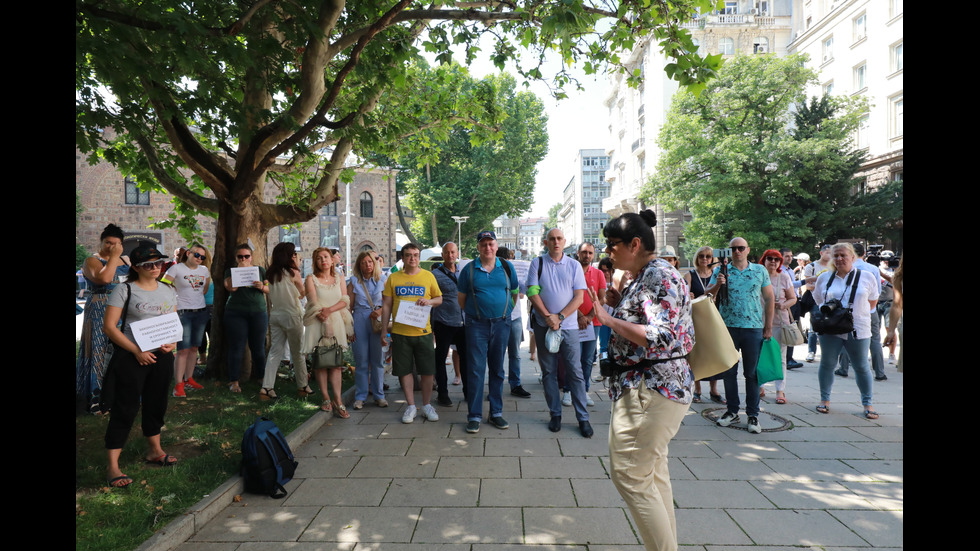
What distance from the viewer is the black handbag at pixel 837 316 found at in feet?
19.5

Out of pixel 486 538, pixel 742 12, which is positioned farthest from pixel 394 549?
pixel 742 12

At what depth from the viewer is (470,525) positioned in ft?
11.6

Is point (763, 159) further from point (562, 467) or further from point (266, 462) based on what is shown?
point (266, 462)

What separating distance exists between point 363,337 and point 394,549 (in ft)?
12.6

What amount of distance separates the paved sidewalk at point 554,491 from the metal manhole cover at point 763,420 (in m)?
0.04

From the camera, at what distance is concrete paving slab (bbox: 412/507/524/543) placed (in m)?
3.35

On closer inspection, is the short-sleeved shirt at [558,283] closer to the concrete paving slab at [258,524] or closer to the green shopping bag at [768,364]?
the green shopping bag at [768,364]

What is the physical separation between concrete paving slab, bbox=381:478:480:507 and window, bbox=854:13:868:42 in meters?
35.7

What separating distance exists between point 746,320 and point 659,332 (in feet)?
12.3

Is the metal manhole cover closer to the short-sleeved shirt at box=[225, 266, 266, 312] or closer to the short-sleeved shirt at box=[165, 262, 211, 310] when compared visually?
the short-sleeved shirt at box=[225, 266, 266, 312]

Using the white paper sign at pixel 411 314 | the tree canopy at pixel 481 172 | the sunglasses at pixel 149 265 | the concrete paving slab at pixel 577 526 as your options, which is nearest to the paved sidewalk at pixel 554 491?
the concrete paving slab at pixel 577 526

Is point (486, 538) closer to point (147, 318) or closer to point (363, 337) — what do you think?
point (147, 318)

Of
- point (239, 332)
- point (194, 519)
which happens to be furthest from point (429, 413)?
point (239, 332)
